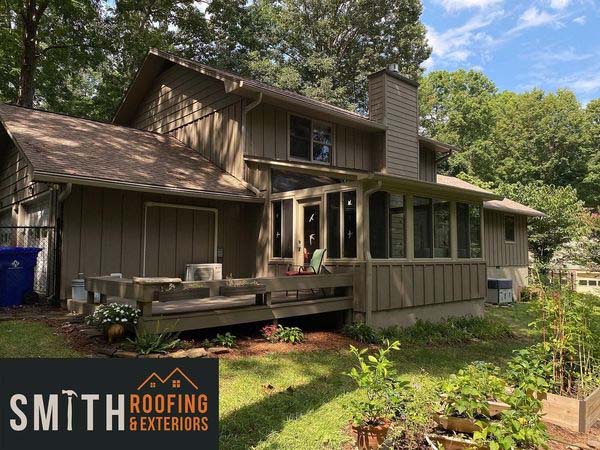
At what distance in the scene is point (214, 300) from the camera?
7.43 m

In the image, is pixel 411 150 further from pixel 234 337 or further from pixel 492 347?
pixel 234 337

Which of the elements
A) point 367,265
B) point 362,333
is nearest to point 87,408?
point 362,333

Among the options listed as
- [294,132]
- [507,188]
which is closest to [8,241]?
[294,132]

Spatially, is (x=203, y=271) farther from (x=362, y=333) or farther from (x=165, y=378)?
(x=165, y=378)

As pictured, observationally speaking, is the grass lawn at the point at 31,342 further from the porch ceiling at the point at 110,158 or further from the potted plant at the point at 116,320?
the porch ceiling at the point at 110,158

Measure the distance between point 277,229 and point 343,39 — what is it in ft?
74.3

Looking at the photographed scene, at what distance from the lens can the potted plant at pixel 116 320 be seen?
5.58m

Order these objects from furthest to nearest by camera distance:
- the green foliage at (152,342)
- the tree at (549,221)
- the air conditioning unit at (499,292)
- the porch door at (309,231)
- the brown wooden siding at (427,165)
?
the tree at (549,221)
the brown wooden siding at (427,165)
the air conditioning unit at (499,292)
the porch door at (309,231)
the green foliage at (152,342)

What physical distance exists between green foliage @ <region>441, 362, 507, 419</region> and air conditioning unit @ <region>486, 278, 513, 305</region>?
37.6 ft

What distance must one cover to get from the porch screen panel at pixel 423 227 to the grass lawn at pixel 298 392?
217 cm

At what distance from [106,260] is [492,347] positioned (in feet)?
24.4

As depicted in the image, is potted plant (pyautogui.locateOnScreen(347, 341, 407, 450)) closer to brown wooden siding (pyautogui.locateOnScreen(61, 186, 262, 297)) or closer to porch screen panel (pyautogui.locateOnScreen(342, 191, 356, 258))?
porch screen panel (pyautogui.locateOnScreen(342, 191, 356, 258))

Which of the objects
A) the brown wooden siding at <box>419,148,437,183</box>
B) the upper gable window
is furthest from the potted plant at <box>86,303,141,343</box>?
the brown wooden siding at <box>419,148,437,183</box>

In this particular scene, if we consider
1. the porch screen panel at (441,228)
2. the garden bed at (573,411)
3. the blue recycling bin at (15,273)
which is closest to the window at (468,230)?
the porch screen panel at (441,228)
